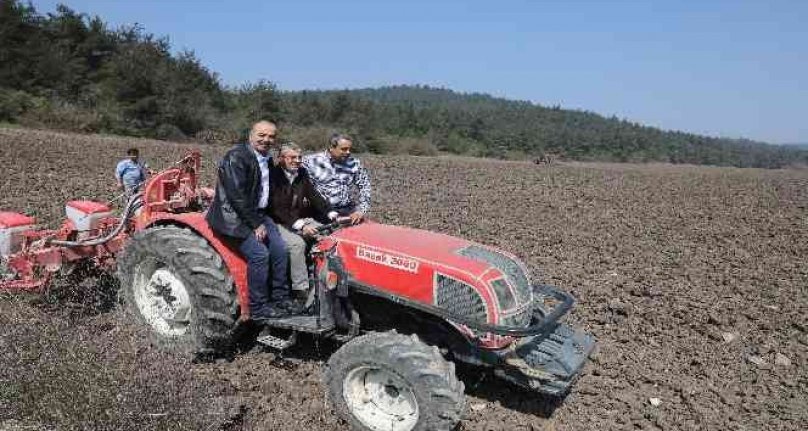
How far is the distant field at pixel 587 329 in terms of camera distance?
3912 mm

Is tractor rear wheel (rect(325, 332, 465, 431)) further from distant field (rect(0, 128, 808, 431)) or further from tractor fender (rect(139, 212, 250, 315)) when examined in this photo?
tractor fender (rect(139, 212, 250, 315))

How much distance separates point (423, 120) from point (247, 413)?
51.4 m

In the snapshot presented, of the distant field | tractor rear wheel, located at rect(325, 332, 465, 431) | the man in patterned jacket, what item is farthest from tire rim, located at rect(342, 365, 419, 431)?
the man in patterned jacket

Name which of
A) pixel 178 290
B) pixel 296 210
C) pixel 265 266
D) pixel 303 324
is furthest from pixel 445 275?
pixel 178 290

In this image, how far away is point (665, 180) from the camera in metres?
21.4

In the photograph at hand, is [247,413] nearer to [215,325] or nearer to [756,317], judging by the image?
[215,325]

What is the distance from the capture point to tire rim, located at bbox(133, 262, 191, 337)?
5055mm

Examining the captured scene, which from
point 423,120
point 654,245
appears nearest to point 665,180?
point 654,245

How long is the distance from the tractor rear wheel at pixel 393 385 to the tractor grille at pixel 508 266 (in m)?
0.77

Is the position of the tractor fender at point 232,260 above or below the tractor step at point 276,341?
above

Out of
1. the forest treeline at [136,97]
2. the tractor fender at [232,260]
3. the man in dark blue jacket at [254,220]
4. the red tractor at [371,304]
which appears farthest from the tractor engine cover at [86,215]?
the forest treeline at [136,97]

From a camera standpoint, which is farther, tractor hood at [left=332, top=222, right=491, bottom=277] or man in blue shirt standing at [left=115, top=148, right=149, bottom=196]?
man in blue shirt standing at [left=115, top=148, right=149, bottom=196]

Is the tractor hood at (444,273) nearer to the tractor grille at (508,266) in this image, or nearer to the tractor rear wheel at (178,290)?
the tractor grille at (508,266)

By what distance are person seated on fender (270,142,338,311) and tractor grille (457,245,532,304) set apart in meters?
1.21
